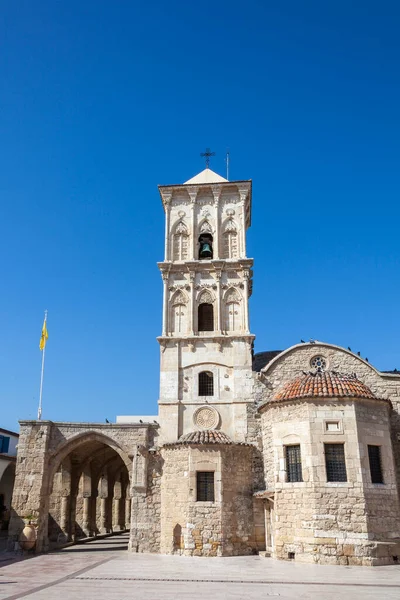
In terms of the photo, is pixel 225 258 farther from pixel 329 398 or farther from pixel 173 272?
pixel 329 398

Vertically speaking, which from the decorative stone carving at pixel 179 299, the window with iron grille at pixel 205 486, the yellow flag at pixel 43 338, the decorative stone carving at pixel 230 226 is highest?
the decorative stone carving at pixel 230 226

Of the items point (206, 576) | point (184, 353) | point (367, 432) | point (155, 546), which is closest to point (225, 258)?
point (184, 353)

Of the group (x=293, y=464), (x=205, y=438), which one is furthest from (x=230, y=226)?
(x=293, y=464)

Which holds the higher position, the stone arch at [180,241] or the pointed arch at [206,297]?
the stone arch at [180,241]

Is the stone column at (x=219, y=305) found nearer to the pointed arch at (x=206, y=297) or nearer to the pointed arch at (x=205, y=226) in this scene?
the pointed arch at (x=206, y=297)

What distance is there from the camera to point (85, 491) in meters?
29.4

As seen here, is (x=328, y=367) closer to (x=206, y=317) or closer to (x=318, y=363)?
(x=318, y=363)

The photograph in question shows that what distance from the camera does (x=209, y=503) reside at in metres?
20.0

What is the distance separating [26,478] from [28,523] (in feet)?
6.45

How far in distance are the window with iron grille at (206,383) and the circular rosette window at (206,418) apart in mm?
825

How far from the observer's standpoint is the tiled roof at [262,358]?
26391 mm

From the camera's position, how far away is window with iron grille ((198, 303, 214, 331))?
84.9ft

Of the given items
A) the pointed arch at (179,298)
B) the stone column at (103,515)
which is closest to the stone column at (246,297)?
the pointed arch at (179,298)

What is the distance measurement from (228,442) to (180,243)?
37.5ft
